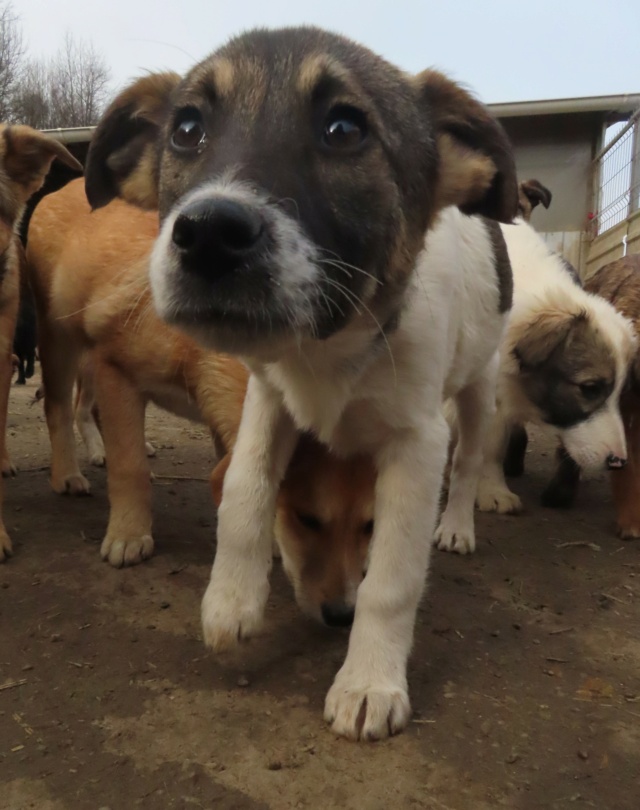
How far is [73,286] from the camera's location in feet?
11.1

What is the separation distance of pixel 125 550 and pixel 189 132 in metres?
1.68

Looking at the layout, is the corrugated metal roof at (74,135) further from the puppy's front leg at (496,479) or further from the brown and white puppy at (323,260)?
the brown and white puppy at (323,260)

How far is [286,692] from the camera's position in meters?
2.12

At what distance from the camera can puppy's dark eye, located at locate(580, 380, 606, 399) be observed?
14.0 ft

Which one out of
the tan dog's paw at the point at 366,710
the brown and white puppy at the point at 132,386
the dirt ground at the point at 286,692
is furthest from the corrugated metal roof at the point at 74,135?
the tan dog's paw at the point at 366,710

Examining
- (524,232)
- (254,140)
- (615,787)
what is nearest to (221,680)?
(615,787)

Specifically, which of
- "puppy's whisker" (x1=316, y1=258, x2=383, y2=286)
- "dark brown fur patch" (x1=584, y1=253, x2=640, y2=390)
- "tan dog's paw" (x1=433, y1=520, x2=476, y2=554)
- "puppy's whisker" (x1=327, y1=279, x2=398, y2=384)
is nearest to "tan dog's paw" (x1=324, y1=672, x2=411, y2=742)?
"puppy's whisker" (x1=327, y1=279, x2=398, y2=384)

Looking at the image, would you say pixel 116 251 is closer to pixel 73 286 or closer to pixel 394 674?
pixel 73 286

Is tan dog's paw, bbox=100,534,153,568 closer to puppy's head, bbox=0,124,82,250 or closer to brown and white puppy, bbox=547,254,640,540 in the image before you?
puppy's head, bbox=0,124,82,250

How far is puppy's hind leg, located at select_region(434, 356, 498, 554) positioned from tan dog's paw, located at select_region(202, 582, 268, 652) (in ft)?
4.84

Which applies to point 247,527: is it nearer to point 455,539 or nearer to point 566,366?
point 455,539

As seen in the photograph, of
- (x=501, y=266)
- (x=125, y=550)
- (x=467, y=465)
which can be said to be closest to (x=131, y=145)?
(x=125, y=550)

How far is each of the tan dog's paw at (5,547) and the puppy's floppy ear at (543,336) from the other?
3.01 metres

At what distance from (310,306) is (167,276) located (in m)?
0.33
